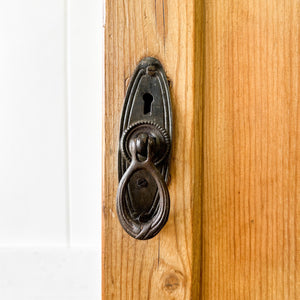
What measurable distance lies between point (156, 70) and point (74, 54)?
205mm

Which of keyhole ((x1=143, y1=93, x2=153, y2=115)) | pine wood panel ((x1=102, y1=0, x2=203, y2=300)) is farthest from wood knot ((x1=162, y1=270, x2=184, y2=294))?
keyhole ((x1=143, y1=93, x2=153, y2=115))

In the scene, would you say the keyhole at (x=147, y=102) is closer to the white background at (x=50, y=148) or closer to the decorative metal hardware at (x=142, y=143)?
the decorative metal hardware at (x=142, y=143)

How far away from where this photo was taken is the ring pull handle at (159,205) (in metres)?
0.24

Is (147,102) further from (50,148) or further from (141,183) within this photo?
(50,148)

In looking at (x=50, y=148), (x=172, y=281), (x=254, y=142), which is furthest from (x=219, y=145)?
(x=50, y=148)

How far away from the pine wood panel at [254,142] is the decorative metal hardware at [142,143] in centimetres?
5

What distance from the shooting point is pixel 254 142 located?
0.27 metres

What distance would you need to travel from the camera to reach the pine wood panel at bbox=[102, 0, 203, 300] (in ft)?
0.86

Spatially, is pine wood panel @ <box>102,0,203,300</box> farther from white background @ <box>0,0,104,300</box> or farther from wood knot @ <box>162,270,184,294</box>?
white background @ <box>0,0,104,300</box>

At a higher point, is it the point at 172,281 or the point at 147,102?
the point at 147,102

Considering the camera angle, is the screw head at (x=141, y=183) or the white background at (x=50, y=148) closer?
the screw head at (x=141, y=183)

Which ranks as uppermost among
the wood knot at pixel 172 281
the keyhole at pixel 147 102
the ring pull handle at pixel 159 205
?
the keyhole at pixel 147 102

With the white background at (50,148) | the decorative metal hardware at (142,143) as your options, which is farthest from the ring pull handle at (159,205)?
the white background at (50,148)

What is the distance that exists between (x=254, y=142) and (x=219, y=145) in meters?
0.04
